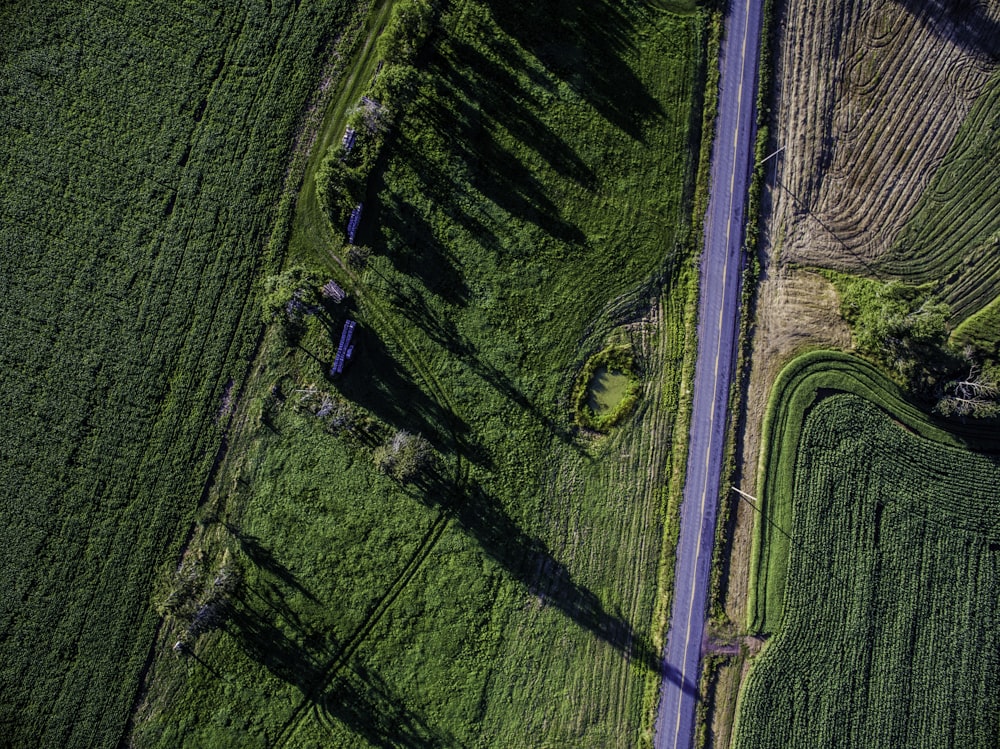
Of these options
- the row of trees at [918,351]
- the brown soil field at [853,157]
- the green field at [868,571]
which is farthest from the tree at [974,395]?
the brown soil field at [853,157]

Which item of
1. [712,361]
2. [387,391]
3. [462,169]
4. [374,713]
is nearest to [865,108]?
[712,361]

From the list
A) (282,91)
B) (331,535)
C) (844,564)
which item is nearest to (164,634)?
(331,535)

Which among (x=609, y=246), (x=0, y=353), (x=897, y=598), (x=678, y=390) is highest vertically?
(x=609, y=246)

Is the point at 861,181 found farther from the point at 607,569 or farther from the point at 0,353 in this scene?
the point at 0,353

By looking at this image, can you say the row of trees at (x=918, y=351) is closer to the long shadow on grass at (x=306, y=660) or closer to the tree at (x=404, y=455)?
the tree at (x=404, y=455)

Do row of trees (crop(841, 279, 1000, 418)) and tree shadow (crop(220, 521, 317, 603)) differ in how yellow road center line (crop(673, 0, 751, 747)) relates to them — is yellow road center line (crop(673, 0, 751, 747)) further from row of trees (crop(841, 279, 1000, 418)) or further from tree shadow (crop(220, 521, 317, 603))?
tree shadow (crop(220, 521, 317, 603))
